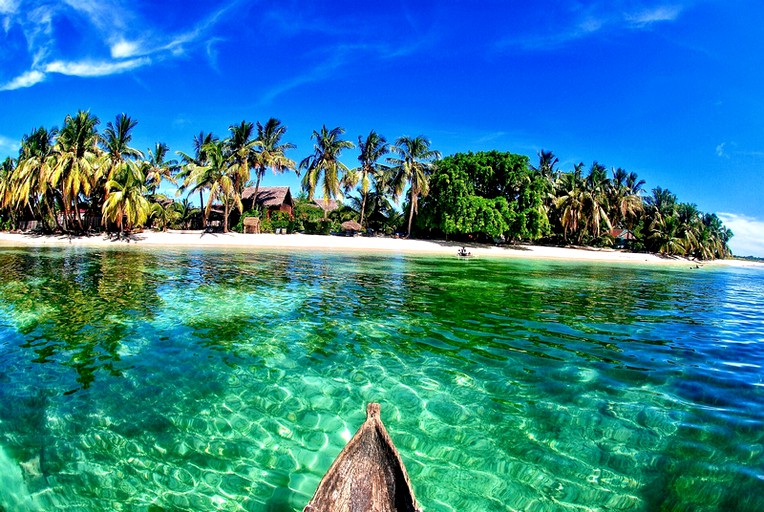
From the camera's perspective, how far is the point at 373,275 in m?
19.2

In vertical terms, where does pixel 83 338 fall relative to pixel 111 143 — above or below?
below

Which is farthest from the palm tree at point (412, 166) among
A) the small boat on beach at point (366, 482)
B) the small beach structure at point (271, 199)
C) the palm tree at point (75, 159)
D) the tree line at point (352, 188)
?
the small boat on beach at point (366, 482)

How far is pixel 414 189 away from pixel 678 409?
4582 cm

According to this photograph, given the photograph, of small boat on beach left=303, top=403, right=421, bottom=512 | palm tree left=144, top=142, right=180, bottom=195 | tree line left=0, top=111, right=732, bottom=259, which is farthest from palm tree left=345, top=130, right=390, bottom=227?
small boat on beach left=303, top=403, right=421, bottom=512

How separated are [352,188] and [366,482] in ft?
164

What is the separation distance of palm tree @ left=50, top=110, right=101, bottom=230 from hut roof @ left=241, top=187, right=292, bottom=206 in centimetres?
2109

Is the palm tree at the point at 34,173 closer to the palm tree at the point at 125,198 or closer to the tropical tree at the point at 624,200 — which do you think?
the palm tree at the point at 125,198

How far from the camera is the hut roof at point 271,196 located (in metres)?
55.8

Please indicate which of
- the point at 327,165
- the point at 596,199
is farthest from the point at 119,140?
the point at 596,199

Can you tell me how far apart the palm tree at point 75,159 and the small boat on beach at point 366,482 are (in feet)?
138

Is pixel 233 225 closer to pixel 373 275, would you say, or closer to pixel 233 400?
pixel 373 275

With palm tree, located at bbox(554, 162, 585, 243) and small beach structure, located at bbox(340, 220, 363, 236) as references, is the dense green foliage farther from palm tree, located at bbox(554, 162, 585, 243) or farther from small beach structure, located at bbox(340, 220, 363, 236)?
small beach structure, located at bbox(340, 220, 363, 236)

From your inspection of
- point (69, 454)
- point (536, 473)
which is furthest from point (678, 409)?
point (69, 454)

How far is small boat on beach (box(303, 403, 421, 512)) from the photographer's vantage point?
2.50m
